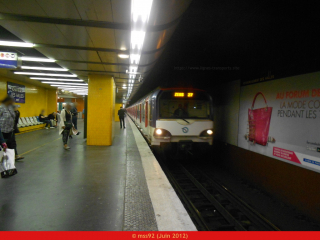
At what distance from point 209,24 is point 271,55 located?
1.80 m

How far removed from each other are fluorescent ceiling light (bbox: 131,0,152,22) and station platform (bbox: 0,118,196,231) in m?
3.19

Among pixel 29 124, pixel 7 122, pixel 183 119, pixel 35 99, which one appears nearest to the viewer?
pixel 7 122

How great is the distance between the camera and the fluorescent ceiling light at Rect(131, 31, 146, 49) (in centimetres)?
459

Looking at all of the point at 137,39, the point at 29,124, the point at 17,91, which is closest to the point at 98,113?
the point at 137,39

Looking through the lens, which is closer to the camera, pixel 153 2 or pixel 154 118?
pixel 153 2

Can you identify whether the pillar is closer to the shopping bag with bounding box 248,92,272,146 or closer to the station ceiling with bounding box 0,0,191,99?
the station ceiling with bounding box 0,0,191,99

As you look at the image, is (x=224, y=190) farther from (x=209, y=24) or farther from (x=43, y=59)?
(x=43, y=59)

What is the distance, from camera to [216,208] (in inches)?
166

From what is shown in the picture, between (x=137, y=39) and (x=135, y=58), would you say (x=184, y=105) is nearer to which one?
(x=135, y=58)

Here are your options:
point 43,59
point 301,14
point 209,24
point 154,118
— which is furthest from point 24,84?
point 301,14

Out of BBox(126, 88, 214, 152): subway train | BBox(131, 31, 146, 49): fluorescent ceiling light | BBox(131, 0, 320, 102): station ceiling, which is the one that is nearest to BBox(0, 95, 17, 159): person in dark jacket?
BBox(131, 31, 146, 49): fluorescent ceiling light

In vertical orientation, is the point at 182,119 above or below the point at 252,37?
below

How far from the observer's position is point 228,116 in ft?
23.7

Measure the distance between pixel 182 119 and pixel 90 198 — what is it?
3.86 metres
